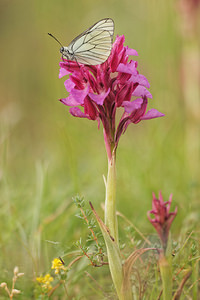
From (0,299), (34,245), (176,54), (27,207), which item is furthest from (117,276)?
(176,54)

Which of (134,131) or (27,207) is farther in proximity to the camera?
(134,131)

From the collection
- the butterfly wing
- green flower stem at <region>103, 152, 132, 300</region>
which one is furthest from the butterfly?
green flower stem at <region>103, 152, 132, 300</region>

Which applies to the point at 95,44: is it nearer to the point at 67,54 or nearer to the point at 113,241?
the point at 67,54

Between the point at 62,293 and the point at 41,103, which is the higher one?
the point at 41,103

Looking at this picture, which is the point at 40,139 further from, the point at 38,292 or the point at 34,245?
the point at 38,292

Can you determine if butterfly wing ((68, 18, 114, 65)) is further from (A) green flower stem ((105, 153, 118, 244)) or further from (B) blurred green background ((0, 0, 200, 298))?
(B) blurred green background ((0, 0, 200, 298))

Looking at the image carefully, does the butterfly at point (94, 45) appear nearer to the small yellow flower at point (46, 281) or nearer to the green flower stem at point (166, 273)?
the green flower stem at point (166, 273)

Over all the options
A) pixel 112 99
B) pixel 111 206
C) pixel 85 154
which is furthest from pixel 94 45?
pixel 85 154
